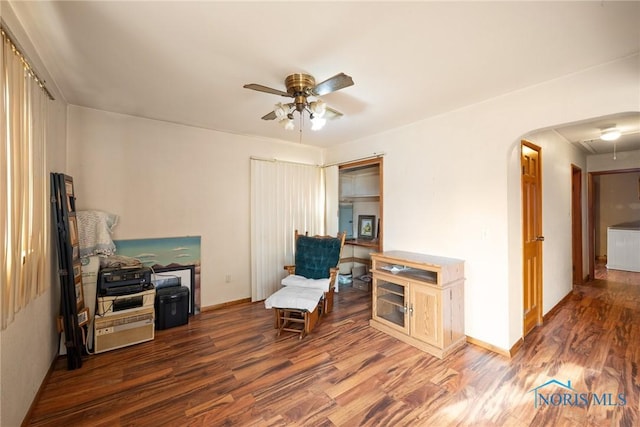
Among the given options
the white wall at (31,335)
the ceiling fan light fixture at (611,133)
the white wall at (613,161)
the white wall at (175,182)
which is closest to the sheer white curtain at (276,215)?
the white wall at (175,182)

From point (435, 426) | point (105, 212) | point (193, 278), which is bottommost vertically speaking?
point (435, 426)

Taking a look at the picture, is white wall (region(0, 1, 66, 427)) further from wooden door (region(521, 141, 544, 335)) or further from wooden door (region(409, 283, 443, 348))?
wooden door (region(521, 141, 544, 335))

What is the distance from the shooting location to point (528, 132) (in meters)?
2.43

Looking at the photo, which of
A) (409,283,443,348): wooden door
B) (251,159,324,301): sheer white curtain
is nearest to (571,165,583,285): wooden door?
(409,283,443,348): wooden door

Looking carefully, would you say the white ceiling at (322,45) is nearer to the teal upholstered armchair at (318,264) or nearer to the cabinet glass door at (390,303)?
the teal upholstered armchair at (318,264)

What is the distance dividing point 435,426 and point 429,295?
45.3 inches

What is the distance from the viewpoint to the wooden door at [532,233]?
2.95 meters

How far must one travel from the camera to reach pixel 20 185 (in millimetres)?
1581

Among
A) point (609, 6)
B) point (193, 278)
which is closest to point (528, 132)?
point (609, 6)

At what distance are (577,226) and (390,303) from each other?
4063mm

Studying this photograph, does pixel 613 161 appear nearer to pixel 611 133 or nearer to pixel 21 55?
pixel 611 133

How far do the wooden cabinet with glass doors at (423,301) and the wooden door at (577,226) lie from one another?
3.41m

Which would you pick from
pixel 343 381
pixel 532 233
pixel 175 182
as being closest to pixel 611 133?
pixel 532 233

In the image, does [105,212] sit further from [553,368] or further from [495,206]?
[553,368]
